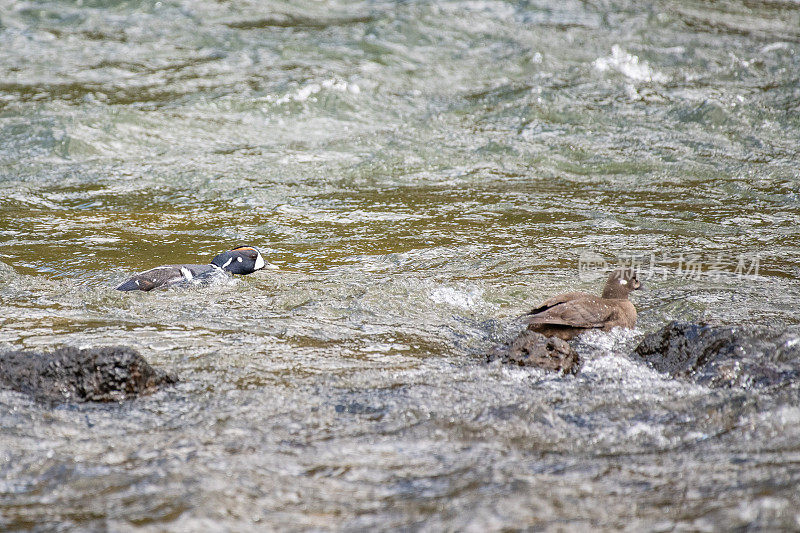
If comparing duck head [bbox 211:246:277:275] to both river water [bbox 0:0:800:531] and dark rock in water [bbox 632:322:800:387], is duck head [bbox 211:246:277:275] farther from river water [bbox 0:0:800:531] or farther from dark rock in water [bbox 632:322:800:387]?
dark rock in water [bbox 632:322:800:387]

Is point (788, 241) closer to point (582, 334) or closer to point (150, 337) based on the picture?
point (582, 334)

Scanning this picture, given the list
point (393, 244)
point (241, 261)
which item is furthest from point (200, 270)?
point (393, 244)

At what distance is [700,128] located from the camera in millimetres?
10531

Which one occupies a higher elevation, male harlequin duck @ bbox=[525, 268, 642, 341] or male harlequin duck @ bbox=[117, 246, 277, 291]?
male harlequin duck @ bbox=[525, 268, 642, 341]

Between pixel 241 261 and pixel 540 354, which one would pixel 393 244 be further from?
pixel 540 354

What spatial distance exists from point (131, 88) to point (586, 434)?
10.9 metres

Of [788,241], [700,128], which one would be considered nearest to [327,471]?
[788,241]

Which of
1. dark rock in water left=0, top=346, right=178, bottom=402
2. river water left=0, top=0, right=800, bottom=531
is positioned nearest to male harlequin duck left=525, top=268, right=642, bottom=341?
river water left=0, top=0, right=800, bottom=531

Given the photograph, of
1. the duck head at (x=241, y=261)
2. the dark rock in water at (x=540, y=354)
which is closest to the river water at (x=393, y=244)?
the dark rock in water at (x=540, y=354)

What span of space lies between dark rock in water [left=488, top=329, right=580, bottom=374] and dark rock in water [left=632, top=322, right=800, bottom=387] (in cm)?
47

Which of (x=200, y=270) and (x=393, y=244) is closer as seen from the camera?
(x=200, y=270)

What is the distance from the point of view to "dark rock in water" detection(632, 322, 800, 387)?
3.96 meters

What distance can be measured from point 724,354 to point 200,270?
3843 mm

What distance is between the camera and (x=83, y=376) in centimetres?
376
